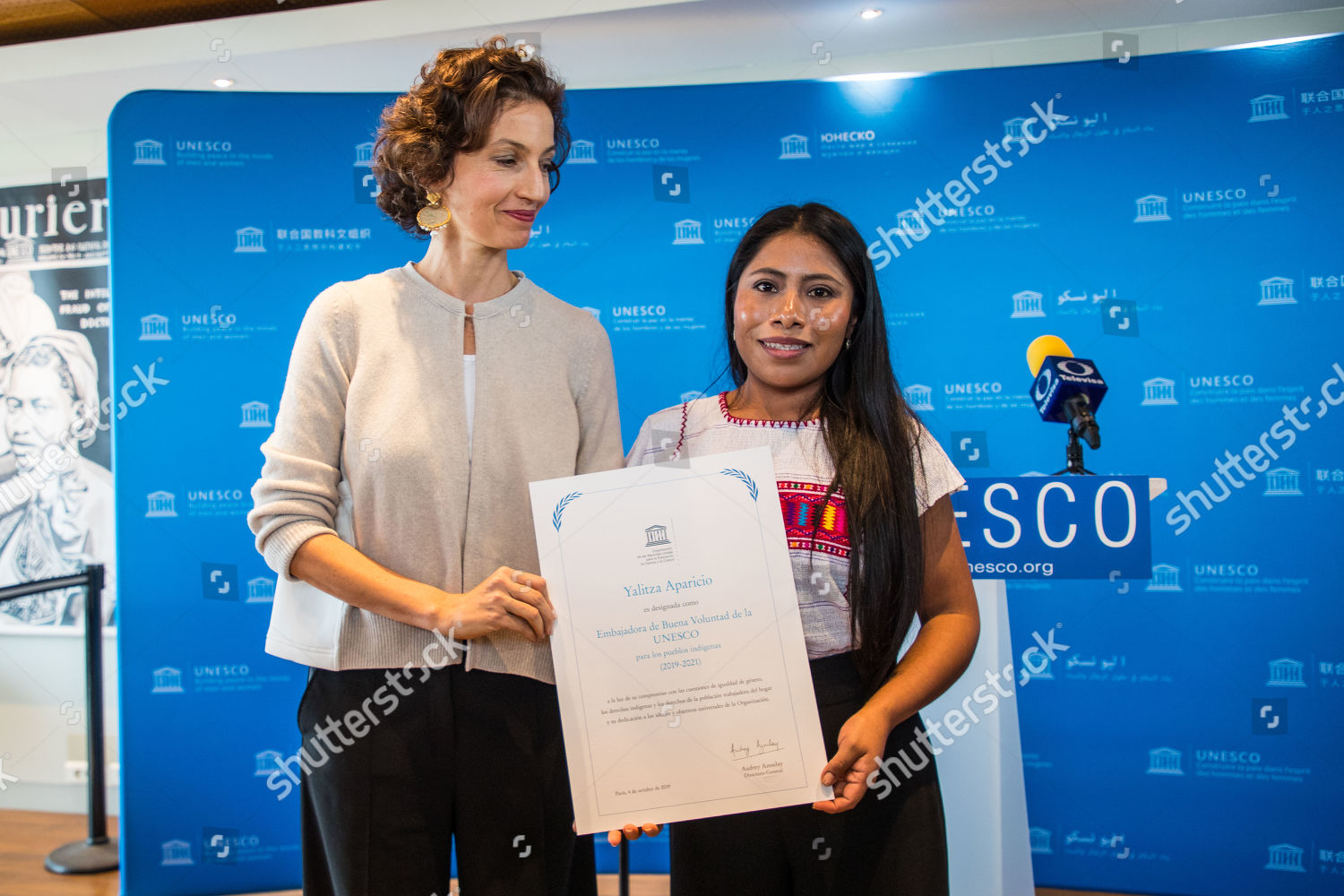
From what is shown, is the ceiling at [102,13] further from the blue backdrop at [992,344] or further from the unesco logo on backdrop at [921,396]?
the unesco logo on backdrop at [921,396]

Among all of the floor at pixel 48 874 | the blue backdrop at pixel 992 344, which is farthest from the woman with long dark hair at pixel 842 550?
the floor at pixel 48 874

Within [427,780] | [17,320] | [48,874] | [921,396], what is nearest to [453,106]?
[427,780]

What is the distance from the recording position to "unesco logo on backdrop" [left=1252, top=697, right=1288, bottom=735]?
309 centimetres

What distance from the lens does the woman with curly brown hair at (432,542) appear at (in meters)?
1.31

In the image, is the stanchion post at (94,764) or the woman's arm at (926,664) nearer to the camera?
the woman's arm at (926,664)

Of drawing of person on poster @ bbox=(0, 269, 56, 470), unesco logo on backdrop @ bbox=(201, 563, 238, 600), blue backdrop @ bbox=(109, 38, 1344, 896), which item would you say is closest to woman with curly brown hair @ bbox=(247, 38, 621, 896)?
blue backdrop @ bbox=(109, 38, 1344, 896)

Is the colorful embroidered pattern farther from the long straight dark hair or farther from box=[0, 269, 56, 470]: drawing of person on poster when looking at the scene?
box=[0, 269, 56, 470]: drawing of person on poster

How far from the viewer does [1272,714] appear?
3098mm

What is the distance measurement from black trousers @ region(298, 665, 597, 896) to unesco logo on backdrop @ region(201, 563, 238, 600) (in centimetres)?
203

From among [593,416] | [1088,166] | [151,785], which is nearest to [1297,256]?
[1088,166]

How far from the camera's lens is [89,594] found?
3592mm

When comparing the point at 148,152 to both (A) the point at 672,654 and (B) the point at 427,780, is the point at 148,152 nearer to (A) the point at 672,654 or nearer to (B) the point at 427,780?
(B) the point at 427,780

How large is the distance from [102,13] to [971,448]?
399 centimetres

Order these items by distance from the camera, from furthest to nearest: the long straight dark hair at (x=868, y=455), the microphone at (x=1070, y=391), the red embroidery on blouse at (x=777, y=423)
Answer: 1. the microphone at (x=1070, y=391)
2. the red embroidery on blouse at (x=777, y=423)
3. the long straight dark hair at (x=868, y=455)
